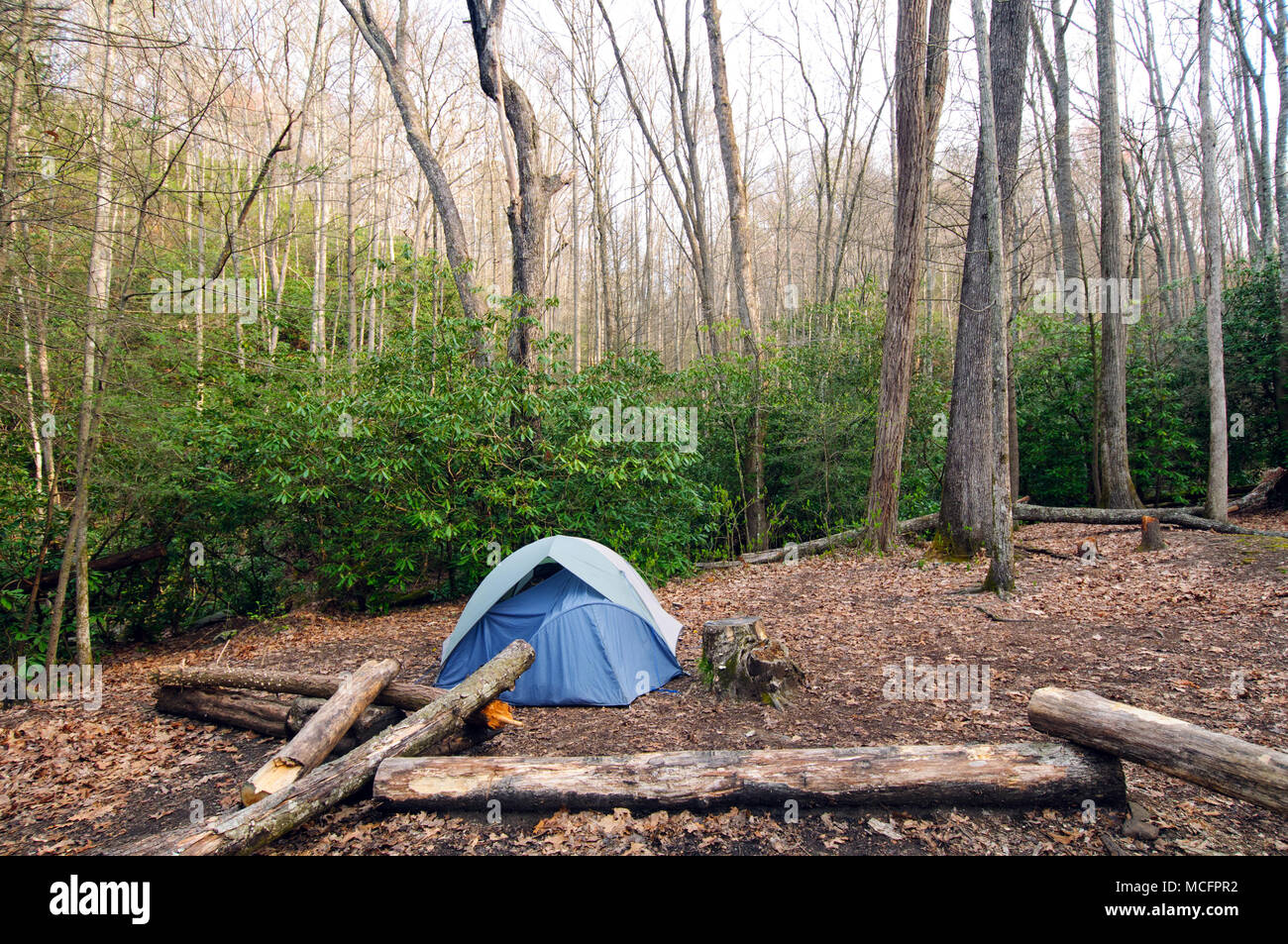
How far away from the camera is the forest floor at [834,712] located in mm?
3383

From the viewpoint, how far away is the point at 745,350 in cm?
1292

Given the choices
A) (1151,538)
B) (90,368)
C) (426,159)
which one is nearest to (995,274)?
(1151,538)

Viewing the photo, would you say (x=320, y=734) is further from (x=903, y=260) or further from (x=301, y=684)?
(x=903, y=260)

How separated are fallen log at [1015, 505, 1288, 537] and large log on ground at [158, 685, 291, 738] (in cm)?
1147

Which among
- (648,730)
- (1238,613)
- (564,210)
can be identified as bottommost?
(648,730)

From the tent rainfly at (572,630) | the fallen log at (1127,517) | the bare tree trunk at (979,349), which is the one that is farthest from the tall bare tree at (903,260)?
the tent rainfly at (572,630)

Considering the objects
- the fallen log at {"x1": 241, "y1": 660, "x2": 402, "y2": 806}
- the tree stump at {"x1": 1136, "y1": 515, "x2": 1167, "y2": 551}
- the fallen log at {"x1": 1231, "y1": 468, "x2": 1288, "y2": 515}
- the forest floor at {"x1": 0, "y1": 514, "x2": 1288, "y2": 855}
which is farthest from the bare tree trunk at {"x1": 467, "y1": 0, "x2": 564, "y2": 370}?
the fallen log at {"x1": 1231, "y1": 468, "x2": 1288, "y2": 515}

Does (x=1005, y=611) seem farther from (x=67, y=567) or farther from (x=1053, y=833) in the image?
(x=67, y=567)

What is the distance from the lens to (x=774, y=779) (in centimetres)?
357

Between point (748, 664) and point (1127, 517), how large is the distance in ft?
28.4

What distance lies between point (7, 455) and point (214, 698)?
4.51 m

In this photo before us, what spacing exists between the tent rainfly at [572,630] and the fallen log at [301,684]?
57cm

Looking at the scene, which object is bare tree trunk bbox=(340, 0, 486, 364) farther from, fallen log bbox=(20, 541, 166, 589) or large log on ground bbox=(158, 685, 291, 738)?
large log on ground bbox=(158, 685, 291, 738)

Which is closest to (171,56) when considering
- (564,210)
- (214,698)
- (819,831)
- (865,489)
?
(214,698)
